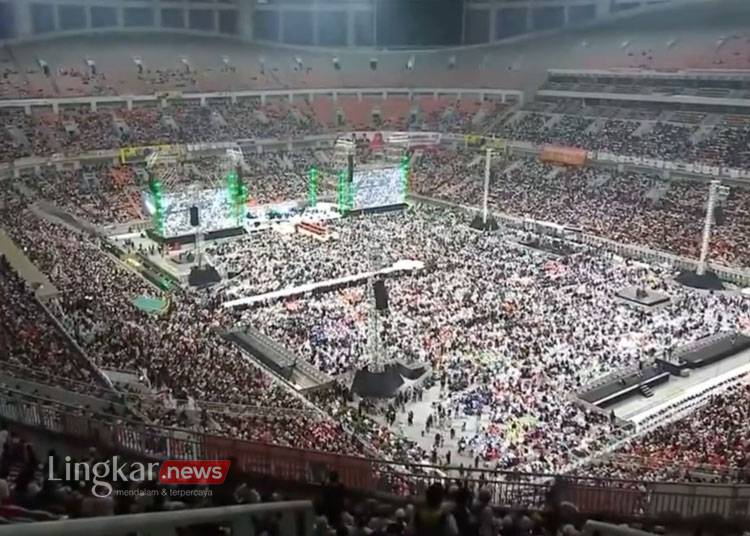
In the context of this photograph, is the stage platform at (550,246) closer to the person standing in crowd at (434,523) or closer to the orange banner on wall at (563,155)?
the orange banner on wall at (563,155)

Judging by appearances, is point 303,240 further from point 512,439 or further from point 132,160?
point 512,439

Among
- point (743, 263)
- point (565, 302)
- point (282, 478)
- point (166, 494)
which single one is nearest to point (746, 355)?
point (565, 302)

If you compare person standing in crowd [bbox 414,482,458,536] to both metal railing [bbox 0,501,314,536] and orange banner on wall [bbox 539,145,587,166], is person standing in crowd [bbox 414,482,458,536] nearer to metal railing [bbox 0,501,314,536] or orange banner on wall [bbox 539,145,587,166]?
metal railing [bbox 0,501,314,536]

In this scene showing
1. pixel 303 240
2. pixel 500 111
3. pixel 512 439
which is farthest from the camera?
pixel 500 111

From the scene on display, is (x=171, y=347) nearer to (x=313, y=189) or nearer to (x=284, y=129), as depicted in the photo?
(x=313, y=189)

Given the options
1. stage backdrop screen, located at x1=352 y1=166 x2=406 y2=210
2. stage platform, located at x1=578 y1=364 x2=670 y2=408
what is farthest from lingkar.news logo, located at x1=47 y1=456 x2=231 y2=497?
stage backdrop screen, located at x1=352 y1=166 x2=406 y2=210

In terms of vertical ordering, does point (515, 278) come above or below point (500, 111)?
below
